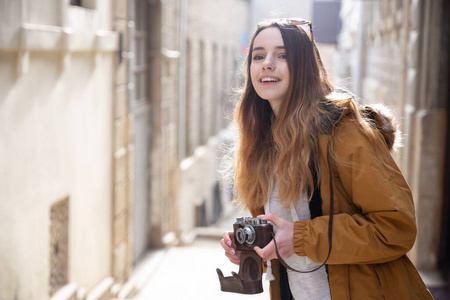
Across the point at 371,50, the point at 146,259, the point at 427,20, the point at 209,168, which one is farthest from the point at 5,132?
the point at 209,168

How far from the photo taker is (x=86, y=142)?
6531 millimetres

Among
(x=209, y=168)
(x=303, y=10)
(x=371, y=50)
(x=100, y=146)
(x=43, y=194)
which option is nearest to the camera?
(x=43, y=194)

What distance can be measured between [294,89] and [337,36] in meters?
23.0

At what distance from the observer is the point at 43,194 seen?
533 cm

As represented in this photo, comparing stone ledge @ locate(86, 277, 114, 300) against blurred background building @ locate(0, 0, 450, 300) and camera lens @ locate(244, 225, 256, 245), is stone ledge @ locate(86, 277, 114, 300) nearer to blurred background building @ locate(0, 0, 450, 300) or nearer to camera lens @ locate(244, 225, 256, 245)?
blurred background building @ locate(0, 0, 450, 300)

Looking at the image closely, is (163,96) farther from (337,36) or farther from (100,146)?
(337,36)

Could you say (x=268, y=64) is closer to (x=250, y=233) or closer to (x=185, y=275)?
(x=250, y=233)

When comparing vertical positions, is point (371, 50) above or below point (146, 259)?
above

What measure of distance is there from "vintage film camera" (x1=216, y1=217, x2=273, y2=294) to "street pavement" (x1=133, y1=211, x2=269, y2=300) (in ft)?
15.9

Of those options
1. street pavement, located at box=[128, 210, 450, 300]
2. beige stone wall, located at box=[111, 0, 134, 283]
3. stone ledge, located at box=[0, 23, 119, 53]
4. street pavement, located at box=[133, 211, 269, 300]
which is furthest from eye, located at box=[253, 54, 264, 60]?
beige stone wall, located at box=[111, 0, 134, 283]

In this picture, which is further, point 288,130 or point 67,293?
point 67,293

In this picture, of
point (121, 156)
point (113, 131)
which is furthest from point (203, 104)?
point (113, 131)

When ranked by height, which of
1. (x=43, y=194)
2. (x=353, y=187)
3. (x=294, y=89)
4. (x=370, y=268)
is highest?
(x=294, y=89)

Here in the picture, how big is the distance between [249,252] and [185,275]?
734 centimetres
